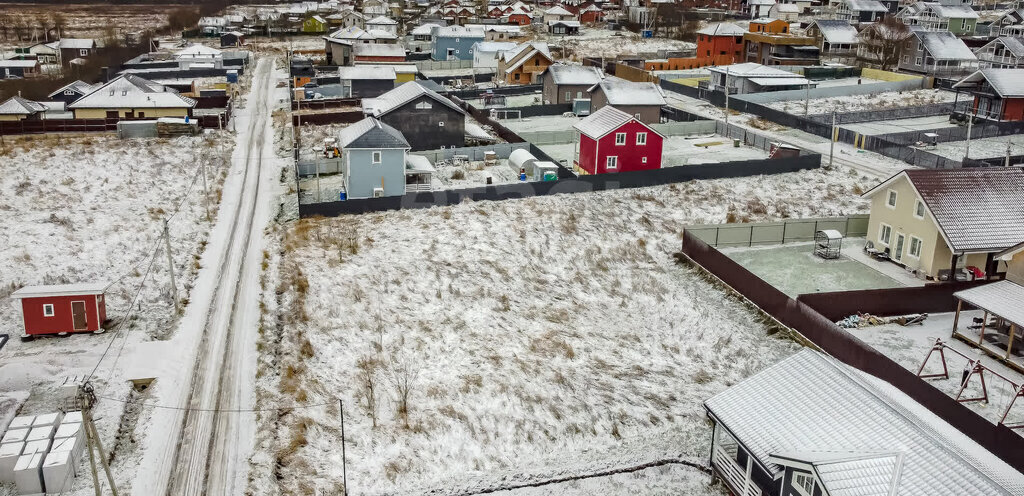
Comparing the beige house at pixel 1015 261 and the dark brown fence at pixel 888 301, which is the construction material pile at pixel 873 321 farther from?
the beige house at pixel 1015 261

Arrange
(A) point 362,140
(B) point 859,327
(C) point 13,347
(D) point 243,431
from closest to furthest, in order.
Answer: (D) point 243,431 < (C) point 13,347 < (B) point 859,327 < (A) point 362,140

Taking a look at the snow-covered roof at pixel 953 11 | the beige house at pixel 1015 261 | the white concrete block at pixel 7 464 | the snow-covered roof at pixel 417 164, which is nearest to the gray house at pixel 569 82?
the snow-covered roof at pixel 417 164

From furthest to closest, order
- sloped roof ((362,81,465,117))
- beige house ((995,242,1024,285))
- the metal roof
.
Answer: sloped roof ((362,81,465,117)) → beige house ((995,242,1024,285)) → the metal roof

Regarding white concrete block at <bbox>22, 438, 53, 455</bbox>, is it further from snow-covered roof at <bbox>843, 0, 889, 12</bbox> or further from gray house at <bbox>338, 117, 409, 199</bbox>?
snow-covered roof at <bbox>843, 0, 889, 12</bbox>

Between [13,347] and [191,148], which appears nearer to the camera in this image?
[13,347]

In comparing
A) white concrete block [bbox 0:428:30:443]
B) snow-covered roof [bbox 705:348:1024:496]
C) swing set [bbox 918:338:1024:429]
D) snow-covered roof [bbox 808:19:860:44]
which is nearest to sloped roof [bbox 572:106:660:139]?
swing set [bbox 918:338:1024:429]

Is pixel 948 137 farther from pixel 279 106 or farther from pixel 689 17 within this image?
pixel 689 17

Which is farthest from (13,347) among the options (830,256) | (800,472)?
(830,256)
